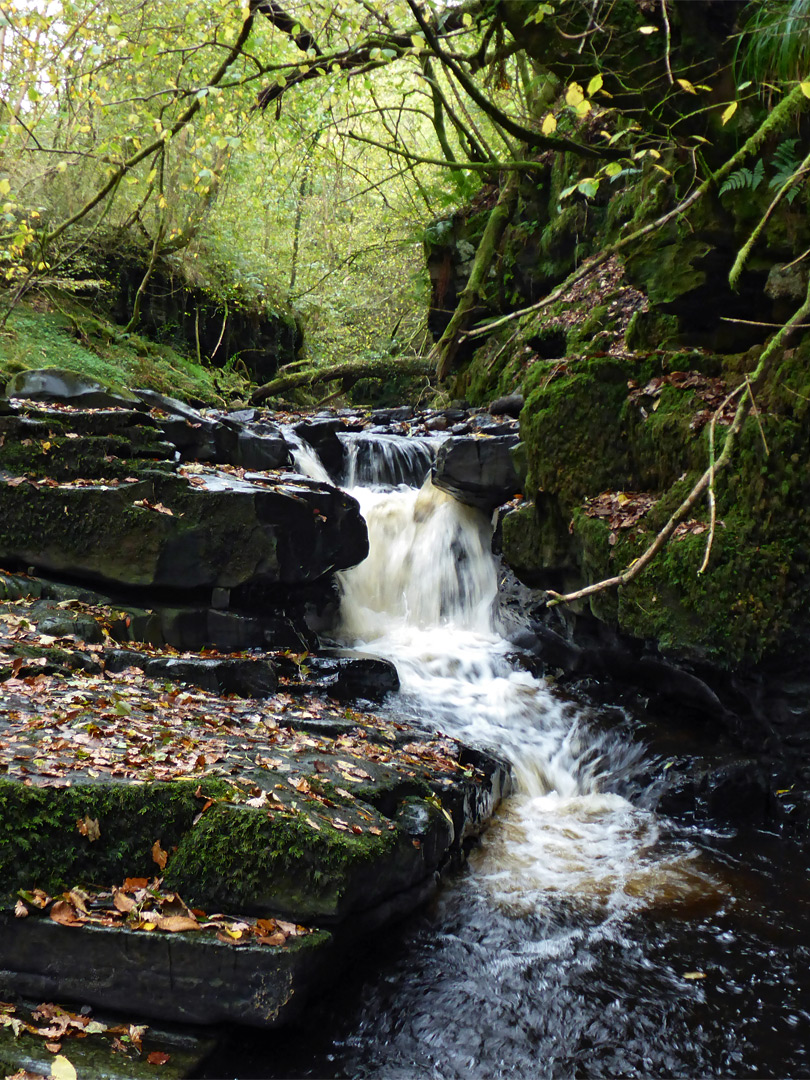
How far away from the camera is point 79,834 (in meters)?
3.45

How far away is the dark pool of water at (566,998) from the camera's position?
3387 mm

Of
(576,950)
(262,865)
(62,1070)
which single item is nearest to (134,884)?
(262,865)

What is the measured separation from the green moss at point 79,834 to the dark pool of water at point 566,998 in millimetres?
937

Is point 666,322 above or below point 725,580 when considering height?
above

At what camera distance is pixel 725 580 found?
5.93m

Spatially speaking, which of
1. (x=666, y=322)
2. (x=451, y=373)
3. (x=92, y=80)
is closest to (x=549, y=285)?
(x=451, y=373)

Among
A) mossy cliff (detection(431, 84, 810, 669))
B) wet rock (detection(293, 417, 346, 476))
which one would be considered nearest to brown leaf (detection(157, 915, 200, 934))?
mossy cliff (detection(431, 84, 810, 669))

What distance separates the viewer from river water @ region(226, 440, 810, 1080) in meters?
3.45

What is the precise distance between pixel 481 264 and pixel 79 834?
47.4 ft

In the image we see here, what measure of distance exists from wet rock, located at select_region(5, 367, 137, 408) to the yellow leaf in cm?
761

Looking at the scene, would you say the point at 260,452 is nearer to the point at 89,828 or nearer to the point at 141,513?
the point at 141,513

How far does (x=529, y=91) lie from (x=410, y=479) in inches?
339

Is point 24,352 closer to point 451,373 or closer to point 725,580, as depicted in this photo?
point 451,373

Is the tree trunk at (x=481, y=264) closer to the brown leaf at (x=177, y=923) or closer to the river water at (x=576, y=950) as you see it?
the river water at (x=576, y=950)
